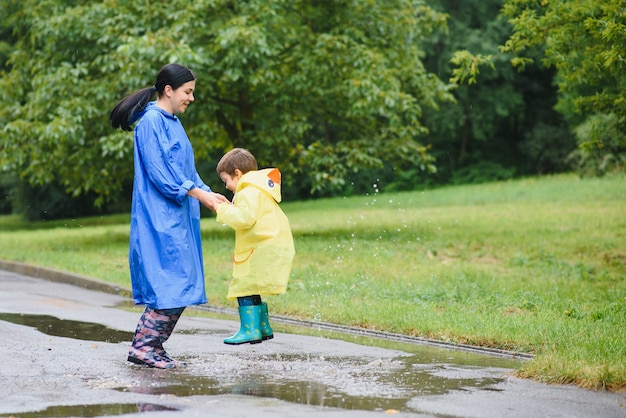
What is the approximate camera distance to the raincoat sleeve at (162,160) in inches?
257

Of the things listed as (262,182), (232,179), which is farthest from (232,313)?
(262,182)

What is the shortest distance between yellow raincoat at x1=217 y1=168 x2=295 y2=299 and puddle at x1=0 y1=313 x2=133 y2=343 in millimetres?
1500

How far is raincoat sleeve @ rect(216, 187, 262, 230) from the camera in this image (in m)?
6.86

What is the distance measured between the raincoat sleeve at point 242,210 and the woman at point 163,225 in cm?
10

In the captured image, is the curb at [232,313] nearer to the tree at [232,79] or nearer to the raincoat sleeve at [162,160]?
the raincoat sleeve at [162,160]

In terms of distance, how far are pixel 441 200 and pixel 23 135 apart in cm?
1888

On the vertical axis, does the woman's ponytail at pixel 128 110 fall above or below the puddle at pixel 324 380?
above

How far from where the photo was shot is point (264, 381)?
6.07 m

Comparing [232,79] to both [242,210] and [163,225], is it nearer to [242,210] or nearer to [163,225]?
[242,210]

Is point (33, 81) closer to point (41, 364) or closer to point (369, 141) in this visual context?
point (369, 141)

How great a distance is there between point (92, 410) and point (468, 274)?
8.49 meters

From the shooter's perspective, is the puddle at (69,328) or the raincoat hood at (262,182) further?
the puddle at (69,328)

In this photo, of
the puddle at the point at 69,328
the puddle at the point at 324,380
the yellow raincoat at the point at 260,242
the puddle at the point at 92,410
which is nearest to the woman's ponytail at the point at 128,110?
the yellow raincoat at the point at 260,242

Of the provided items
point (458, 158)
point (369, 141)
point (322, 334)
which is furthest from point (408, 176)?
point (322, 334)
